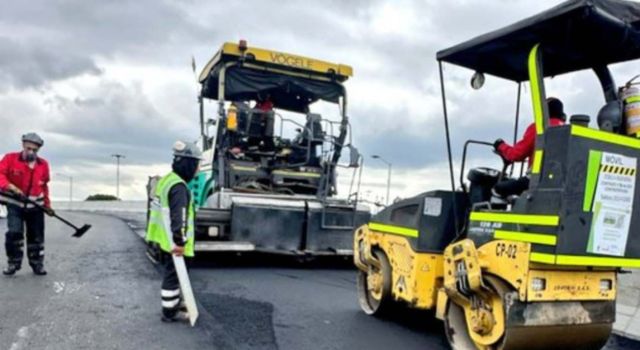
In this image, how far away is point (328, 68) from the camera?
9.18 metres

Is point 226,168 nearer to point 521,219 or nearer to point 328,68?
point 328,68

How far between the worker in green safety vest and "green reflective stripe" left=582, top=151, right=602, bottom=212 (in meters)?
3.11

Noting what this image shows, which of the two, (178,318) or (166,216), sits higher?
(166,216)

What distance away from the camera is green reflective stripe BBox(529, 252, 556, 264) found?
344 cm

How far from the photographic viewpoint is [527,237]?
11.7ft

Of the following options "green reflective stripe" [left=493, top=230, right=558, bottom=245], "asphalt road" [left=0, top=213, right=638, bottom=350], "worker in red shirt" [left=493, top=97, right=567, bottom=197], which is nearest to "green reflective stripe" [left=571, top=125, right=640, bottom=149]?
"worker in red shirt" [left=493, top=97, right=567, bottom=197]

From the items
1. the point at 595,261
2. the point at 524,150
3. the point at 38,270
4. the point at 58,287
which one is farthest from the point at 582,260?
the point at 38,270

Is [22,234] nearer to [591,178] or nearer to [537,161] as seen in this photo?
[537,161]

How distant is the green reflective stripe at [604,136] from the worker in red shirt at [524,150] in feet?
1.33

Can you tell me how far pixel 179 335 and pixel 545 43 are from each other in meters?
3.56

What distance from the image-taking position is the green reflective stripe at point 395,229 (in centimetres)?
480

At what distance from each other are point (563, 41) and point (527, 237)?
5.13 ft

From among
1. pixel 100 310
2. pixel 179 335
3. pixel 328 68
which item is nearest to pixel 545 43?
pixel 179 335

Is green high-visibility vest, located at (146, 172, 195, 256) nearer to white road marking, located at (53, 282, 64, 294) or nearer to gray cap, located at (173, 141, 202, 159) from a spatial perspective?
gray cap, located at (173, 141, 202, 159)
